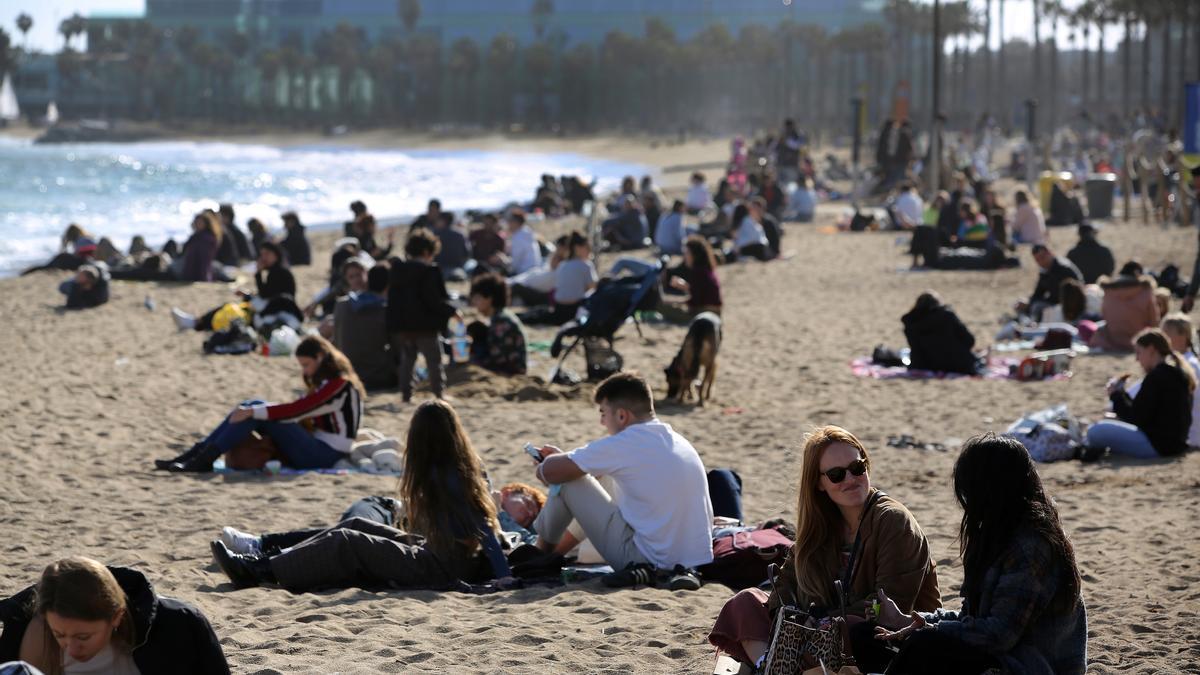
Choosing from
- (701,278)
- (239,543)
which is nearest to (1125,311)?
(701,278)

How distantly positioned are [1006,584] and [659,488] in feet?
8.22

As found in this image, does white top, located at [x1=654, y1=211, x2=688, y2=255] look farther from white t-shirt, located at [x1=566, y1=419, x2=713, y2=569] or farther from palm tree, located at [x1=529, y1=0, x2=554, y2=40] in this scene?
palm tree, located at [x1=529, y1=0, x2=554, y2=40]

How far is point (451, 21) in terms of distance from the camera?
6230 inches

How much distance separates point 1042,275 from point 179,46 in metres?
155

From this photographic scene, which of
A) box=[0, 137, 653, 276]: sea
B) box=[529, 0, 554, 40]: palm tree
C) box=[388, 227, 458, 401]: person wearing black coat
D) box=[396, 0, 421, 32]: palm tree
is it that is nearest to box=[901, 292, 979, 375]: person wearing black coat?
box=[388, 227, 458, 401]: person wearing black coat

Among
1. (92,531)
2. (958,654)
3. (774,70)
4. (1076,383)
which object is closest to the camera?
(958,654)

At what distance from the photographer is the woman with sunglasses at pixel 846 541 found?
4.45m

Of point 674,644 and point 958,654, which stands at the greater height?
point 958,654

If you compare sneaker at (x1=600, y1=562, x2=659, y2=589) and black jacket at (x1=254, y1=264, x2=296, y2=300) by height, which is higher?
black jacket at (x1=254, y1=264, x2=296, y2=300)

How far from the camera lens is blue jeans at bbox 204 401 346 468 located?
8.89m

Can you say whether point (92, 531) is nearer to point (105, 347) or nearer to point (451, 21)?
point (105, 347)

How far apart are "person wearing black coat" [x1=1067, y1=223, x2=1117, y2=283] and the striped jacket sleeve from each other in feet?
34.2

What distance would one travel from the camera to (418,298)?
441 inches

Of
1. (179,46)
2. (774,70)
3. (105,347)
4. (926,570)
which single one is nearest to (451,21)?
(179,46)
